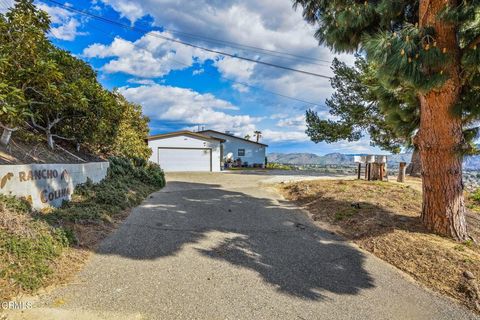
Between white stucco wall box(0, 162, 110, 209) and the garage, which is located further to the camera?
the garage

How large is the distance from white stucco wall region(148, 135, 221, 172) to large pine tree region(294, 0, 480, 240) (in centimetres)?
1594

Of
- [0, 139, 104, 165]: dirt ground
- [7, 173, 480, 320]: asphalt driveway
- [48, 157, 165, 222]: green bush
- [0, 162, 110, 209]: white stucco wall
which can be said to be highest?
[0, 139, 104, 165]: dirt ground

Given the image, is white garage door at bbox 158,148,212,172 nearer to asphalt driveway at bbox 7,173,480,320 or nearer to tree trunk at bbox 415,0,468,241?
asphalt driveway at bbox 7,173,480,320

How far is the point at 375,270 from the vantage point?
12.7 feet

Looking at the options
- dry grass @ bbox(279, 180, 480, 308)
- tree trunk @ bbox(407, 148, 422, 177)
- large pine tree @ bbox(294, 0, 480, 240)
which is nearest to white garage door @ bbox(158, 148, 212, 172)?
dry grass @ bbox(279, 180, 480, 308)

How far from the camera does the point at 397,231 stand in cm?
499

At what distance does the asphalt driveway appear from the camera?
107 inches

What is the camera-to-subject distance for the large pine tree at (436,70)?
4.09 m

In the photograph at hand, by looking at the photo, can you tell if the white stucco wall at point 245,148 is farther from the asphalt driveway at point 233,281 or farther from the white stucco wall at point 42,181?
the asphalt driveway at point 233,281

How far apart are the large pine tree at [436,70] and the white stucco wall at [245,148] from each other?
71.3ft

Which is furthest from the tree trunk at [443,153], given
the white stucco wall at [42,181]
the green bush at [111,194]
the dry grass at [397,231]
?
the white stucco wall at [42,181]

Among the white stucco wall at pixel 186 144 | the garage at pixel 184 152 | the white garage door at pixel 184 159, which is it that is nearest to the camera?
the white stucco wall at pixel 186 144

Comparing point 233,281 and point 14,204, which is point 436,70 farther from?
point 14,204

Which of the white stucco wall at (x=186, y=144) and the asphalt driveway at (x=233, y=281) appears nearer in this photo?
the asphalt driveway at (x=233, y=281)
